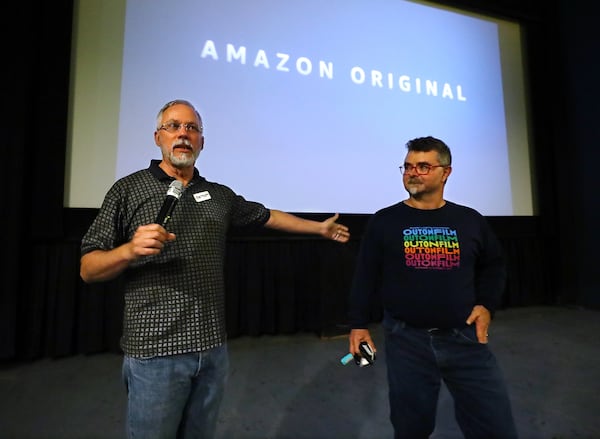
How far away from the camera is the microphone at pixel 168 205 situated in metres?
0.74

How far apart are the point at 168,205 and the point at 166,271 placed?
18cm

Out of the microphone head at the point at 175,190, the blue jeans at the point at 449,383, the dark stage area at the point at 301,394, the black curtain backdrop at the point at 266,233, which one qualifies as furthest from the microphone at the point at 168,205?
the black curtain backdrop at the point at 266,233

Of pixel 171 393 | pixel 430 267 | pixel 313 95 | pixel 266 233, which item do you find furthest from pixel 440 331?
pixel 313 95

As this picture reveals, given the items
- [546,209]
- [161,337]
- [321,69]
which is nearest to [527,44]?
[546,209]

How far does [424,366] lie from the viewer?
102 cm

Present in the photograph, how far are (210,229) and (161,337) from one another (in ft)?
1.01

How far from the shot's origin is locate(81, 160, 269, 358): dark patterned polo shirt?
777 mm

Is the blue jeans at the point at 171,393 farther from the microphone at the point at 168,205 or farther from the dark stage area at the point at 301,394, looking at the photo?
the dark stage area at the point at 301,394

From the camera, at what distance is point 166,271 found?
0.81 meters

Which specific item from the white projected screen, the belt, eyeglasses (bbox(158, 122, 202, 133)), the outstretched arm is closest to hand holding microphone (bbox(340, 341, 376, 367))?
the belt

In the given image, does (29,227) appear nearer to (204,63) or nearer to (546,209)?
(204,63)

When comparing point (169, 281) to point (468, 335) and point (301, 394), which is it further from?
point (301, 394)

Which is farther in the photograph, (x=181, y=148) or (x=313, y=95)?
(x=313, y=95)

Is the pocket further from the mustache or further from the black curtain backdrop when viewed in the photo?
the black curtain backdrop
